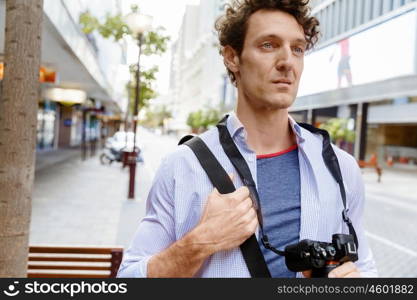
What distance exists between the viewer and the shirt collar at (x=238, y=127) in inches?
59.1

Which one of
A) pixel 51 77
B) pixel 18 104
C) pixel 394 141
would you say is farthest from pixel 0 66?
pixel 394 141

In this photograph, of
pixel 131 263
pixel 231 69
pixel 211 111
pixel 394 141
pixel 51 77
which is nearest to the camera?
pixel 131 263

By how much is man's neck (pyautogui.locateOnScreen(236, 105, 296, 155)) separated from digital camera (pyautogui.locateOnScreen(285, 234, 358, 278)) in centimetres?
45

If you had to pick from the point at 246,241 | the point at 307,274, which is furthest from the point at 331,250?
the point at 246,241

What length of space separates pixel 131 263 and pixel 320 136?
833 millimetres

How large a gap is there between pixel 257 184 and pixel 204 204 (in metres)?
0.20

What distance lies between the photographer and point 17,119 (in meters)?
2.13

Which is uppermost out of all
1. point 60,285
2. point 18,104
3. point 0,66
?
point 0,66

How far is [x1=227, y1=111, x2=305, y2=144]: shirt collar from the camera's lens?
4.92ft

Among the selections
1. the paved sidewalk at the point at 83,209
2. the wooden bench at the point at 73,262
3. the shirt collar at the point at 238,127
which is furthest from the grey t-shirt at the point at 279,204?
the paved sidewalk at the point at 83,209

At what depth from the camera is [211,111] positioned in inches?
2680

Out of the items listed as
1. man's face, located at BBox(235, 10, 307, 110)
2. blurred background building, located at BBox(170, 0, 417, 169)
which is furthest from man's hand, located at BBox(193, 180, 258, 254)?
blurred background building, located at BBox(170, 0, 417, 169)

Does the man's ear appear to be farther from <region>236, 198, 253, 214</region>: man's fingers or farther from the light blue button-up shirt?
<region>236, 198, 253, 214</region>: man's fingers

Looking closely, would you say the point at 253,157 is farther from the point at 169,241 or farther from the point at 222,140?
the point at 169,241
